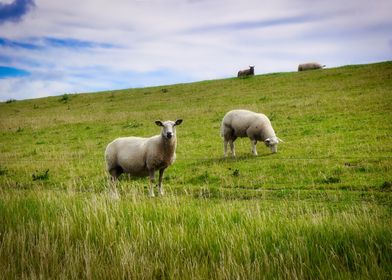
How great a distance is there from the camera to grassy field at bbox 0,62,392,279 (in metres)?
5.29

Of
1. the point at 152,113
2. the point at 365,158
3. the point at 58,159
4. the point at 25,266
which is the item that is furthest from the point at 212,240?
the point at 152,113

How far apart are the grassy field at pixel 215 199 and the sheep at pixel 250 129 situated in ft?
2.11

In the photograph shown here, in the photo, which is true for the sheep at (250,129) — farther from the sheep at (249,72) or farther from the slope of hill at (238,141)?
the sheep at (249,72)

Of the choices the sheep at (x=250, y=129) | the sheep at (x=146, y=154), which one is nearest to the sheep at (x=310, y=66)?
the sheep at (x=250, y=129)

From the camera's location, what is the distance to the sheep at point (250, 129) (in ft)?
61.6

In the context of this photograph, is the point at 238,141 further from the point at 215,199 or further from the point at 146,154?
the point at 215,199

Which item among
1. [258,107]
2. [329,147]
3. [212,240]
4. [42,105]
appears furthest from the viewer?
[42,105]

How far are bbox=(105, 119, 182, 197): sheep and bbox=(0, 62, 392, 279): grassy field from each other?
2.45 feet

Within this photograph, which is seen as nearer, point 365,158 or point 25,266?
point 25,266

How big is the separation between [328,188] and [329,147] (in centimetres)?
615

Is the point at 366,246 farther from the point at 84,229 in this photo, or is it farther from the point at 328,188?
the point at 328,188

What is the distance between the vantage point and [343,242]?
5.66 m

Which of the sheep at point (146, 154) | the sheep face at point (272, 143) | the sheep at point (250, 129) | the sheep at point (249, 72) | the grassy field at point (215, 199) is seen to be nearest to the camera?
the grassy field at point (215, 199)

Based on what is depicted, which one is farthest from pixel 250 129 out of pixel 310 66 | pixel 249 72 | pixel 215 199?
pixel 310 66
